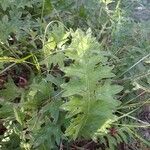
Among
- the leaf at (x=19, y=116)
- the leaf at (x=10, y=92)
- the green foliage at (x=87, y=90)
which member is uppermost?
the green foliage at (x=87, y=90)

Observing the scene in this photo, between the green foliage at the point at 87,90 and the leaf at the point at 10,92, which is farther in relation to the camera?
the leaf at the point at 10,92

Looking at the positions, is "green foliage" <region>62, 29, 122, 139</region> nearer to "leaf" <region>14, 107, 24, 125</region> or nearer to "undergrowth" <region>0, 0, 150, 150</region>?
"undergrowth" <region>0, 0, 150, 150</region>

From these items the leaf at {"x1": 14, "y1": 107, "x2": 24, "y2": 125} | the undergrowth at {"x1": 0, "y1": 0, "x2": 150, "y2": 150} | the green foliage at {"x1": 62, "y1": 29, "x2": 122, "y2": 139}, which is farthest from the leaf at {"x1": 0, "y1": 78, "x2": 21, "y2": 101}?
the green foliage at {"x1": 62, "y1": 29, "x2": 122, "y2": 139}

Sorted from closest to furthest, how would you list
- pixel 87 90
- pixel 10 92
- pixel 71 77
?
1. pixel 87 90
2. pixel 71 77
3. pixel 10 92

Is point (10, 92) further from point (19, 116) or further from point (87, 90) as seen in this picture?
point (87, 90)

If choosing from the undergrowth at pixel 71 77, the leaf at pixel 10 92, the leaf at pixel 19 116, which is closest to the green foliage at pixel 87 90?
the undergrowth at pixel 71 77

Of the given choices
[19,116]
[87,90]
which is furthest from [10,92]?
[87,90]

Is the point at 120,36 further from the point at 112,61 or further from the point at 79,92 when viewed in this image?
the point at 79,92

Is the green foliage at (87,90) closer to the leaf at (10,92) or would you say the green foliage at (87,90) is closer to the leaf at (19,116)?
the leaf at (19,116)

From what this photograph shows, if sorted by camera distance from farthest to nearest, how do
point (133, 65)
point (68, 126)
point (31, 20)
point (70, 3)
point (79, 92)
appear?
1. point (70, 3)
2. point (31, 20)
3. point (133, 65)
4. point (68, 126)
5. point (79, 92)

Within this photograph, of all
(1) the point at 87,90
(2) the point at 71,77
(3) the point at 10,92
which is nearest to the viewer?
(1) the point at 87,90

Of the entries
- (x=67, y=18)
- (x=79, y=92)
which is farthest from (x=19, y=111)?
(x=67, y=18)
